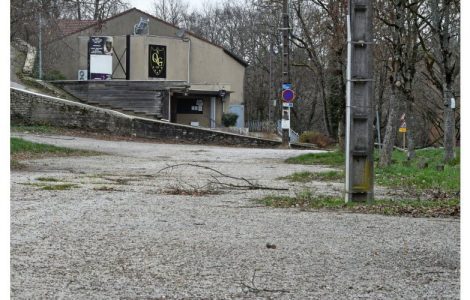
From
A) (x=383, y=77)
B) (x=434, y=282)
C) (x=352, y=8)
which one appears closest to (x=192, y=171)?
(x=352, y=8)

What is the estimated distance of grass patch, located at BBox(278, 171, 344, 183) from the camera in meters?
15.0

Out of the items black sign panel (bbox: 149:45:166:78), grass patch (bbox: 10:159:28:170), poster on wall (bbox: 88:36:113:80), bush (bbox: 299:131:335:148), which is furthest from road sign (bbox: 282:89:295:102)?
black sign panel (bbox: 149:45:166:78)

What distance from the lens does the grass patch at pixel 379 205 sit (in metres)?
9.27

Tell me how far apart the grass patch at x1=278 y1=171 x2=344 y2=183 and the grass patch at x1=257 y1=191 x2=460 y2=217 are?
4002mm

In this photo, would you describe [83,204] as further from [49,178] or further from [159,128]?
[159,128]

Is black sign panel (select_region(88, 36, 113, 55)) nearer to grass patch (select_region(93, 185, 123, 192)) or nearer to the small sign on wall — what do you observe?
the small sign on wall

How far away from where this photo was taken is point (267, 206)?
9.92m

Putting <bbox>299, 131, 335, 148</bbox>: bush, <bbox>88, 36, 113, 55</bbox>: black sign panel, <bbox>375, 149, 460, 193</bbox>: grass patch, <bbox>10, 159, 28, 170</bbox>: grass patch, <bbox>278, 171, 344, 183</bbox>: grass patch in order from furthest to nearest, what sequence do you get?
1. <bbox>88, 36, 113, 55</bbox>: black sign panel
2. <bbox>299, 131, 335, 148</bbox>: bush
3. <bbox>10, 159, 28, 170</bbox>: grass patch
4. <bbox>278, 171, 344, 183</bbox>: grass patch
5. <bbox>375, 149, 460, 193</bbox>: grass patch

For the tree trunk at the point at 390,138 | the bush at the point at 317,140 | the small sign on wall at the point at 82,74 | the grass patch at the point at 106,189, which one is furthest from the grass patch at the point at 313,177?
the small sign on wall at the point at 82,74

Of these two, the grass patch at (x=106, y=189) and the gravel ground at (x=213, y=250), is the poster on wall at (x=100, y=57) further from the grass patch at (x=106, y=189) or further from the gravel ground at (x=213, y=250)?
the gravel ground at (x=213, y=250)

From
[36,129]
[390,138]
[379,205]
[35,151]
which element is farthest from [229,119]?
[379,205]

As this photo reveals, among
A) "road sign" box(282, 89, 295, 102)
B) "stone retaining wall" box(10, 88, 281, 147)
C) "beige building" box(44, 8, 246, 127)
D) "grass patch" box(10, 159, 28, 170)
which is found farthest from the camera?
"beige building" box(44, 8, 246, 127)

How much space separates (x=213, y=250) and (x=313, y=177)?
927 centimetres

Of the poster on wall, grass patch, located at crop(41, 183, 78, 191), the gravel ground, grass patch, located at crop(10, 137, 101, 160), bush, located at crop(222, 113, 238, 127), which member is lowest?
the gravel ground
